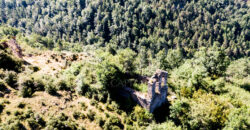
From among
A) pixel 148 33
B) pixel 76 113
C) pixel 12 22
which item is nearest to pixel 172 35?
pixel 148 33

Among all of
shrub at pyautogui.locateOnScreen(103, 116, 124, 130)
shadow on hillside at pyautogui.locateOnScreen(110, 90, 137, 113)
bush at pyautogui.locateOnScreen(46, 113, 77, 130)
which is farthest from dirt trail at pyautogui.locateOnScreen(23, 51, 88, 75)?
shrub at pyautogui.locateOnScreen(103, 116, 124, 130)

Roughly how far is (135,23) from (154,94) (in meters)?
95.6

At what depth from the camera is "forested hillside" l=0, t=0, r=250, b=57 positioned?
11181cm

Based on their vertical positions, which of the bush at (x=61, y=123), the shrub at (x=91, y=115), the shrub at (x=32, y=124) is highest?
the shrub at (x=91, y=115)

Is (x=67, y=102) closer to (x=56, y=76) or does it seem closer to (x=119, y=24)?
(x=56, y=76)

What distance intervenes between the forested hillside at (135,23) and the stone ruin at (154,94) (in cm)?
7852

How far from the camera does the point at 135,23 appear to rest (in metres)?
116

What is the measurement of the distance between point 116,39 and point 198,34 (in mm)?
67399

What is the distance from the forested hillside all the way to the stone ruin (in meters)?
78.5

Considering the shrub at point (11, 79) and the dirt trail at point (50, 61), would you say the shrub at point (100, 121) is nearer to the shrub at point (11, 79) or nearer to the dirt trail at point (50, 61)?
the shrub at point (11, 79)

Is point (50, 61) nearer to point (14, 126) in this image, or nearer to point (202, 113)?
point (14, 126)

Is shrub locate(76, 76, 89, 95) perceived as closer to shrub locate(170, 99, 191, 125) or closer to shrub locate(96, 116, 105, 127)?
shrub locate(96, 116, 105, 127)

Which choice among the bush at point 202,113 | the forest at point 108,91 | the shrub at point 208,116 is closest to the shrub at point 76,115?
the forest at point 108,91

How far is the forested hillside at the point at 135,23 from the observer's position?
367ft
